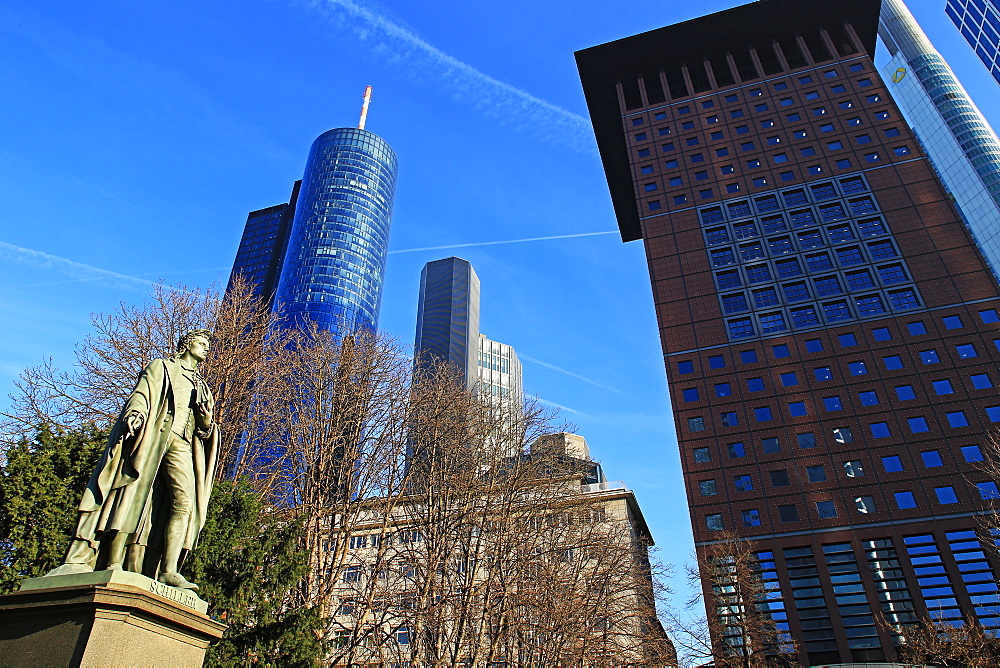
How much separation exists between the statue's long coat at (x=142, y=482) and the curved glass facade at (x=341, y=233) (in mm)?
116098

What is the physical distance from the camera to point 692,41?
78.6 m

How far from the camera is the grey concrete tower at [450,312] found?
131875mm

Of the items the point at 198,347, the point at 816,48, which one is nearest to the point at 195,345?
the point at 198,347

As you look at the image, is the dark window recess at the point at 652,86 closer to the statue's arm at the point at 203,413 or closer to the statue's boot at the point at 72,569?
the statue's arm at the point at 203,413

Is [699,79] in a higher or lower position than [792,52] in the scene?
lower

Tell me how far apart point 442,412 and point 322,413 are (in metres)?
3.68

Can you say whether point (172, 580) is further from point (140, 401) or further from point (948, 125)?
point (948, 125)

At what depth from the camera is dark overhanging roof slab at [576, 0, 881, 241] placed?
75875mm

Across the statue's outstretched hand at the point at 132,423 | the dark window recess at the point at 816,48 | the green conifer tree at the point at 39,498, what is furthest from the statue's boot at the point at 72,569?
the dark window recess at the point at 816,48

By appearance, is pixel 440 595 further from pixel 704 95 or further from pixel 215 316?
pixel 704 95

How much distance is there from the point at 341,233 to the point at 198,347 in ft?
441

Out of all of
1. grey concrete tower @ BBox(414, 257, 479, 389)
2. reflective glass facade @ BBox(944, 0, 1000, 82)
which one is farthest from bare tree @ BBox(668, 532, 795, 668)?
reflective glass facade @ BBox(944, 0, 1000, 82)

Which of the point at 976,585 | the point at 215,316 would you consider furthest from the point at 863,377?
the point at 215,316

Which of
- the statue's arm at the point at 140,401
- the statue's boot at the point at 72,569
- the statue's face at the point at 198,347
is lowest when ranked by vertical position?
the statue's boot at the point at 72,569
